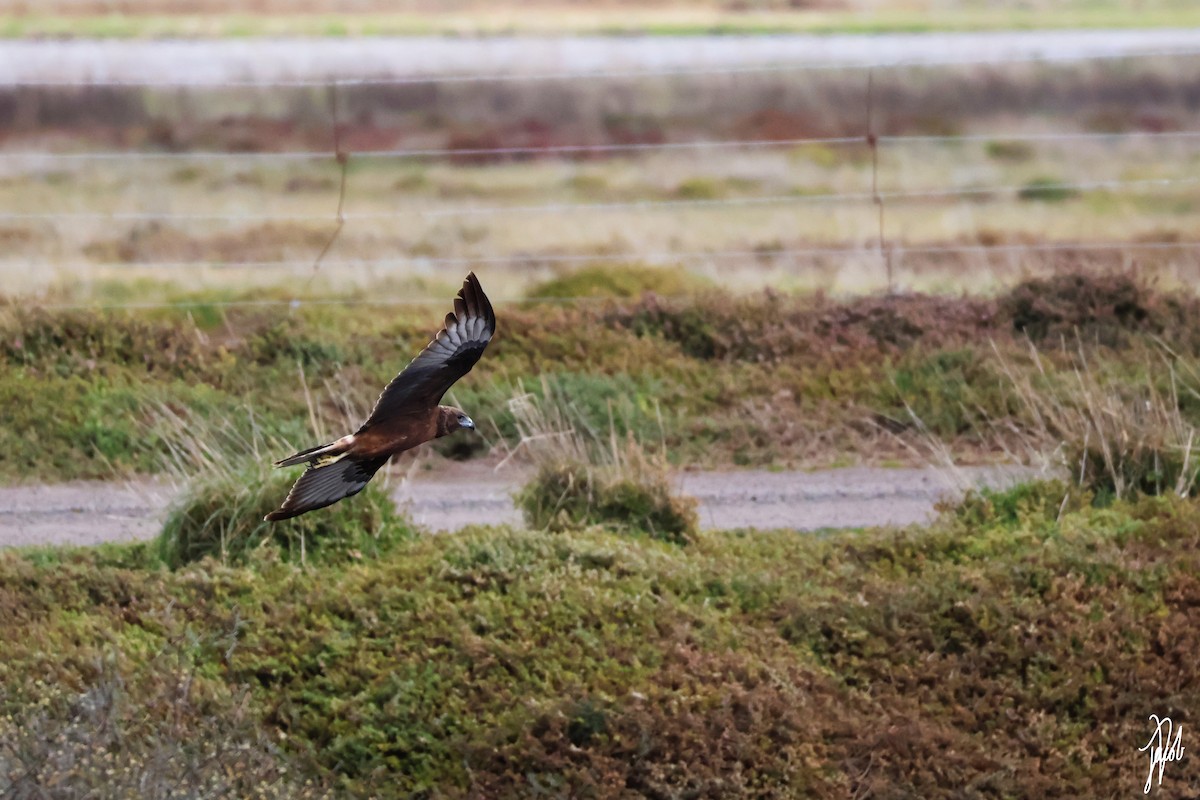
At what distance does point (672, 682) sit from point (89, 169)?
12.0 m

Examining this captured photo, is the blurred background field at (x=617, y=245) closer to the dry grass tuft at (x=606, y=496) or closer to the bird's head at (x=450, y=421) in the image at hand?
the dry grass tuft at (x=606, y=496)

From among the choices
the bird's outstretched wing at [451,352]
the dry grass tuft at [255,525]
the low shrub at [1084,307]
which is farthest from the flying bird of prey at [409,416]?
the low shrub at [1084,307]

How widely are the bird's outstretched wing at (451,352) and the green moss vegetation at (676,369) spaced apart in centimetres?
329

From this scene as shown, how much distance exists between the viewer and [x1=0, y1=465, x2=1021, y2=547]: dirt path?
776 cm

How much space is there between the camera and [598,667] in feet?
20.5

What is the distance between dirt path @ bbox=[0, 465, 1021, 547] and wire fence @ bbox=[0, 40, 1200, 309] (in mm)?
2483

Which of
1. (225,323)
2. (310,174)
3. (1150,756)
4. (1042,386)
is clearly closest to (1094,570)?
(1150,756)

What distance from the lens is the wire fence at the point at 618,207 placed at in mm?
12477

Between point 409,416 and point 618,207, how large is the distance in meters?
7.18

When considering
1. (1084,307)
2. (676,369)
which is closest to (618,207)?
(676,369)

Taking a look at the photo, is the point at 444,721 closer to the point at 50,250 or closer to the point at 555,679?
the point at 555,679

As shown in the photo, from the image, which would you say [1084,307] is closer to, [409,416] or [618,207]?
[618,207]

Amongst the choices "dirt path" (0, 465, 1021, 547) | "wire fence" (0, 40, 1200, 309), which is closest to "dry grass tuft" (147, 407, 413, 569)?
"dirt path" (0, 465, 1021, 547)

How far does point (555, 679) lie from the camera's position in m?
6.20
